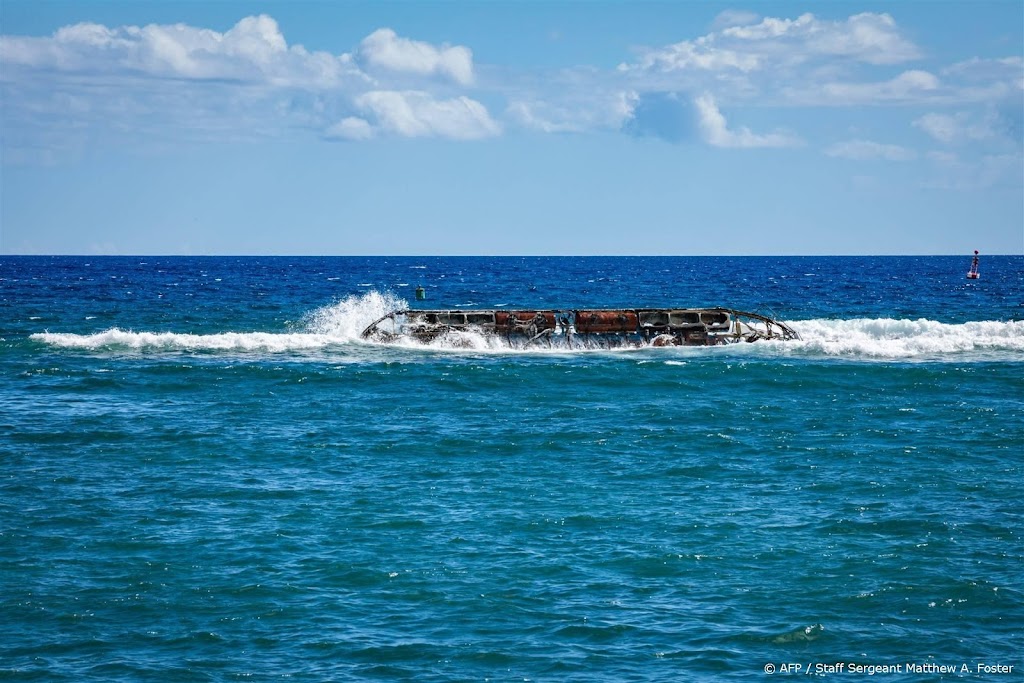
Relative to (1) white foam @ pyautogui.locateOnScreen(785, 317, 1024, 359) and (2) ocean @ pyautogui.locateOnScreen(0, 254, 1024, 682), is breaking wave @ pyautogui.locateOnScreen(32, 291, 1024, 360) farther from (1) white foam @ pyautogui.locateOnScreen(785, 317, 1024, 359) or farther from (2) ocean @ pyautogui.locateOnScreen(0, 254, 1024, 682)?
(2) ocean @ pyautogui.locateOnScreen(0, 254, 1024, 682)

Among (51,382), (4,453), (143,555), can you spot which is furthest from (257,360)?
(143,555)

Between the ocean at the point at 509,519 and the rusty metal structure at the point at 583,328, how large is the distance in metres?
4.64

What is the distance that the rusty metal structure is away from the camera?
54000 mm

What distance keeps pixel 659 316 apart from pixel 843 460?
84.0 feet

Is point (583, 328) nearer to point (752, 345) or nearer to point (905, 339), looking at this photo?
point (752, 345)

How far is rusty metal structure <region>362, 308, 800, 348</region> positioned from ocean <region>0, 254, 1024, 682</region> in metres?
4.64

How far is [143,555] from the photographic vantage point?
21.5 m

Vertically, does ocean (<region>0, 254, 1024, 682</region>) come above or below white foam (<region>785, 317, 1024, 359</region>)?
below

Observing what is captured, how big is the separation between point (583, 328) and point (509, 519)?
30926 millimetres

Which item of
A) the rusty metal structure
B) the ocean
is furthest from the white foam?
the ocean

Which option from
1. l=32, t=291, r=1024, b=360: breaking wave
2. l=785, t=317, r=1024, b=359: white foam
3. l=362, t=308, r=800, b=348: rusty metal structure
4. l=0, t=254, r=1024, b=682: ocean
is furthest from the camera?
l=362, t=308, r=800, b=348: rusty metal structure

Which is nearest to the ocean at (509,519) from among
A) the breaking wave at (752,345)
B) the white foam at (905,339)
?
the breaking wave at (752,345)

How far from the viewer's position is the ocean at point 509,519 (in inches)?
671

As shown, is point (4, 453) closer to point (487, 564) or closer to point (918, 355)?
point (487, 564)
